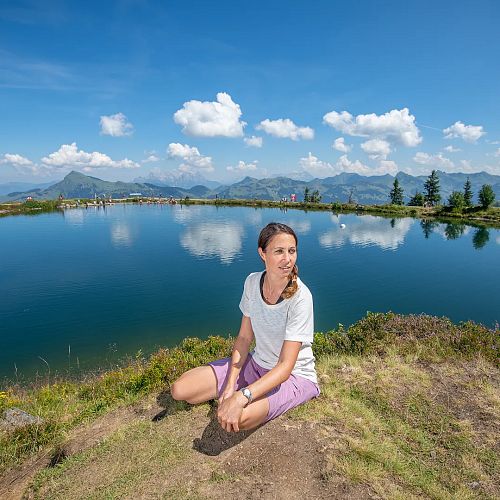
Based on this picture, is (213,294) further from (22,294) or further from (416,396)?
(416,396)

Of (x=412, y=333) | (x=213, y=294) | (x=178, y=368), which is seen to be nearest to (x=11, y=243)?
(x=213, y=294)

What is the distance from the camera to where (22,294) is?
25906 millimetres

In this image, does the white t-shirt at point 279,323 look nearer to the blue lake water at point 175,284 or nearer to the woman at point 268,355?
the woman at point 268,355

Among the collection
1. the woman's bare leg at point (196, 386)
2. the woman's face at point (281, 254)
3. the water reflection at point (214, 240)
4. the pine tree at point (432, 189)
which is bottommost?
the water reflection at point (214, 240)

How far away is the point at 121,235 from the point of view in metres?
55.9

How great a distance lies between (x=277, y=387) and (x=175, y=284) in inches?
971

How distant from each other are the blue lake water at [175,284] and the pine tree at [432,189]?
5395 cm

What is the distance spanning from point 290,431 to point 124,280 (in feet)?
91.1

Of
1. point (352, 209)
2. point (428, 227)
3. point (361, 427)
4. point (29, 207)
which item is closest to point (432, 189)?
point (352, 209)

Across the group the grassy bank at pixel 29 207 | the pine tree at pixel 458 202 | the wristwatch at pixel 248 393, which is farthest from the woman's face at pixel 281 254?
the pine tree at pixel 458 202

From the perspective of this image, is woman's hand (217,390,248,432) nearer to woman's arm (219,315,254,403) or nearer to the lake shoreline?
woman's arm (219,315,254,403)

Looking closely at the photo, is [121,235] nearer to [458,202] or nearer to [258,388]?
[258,388]

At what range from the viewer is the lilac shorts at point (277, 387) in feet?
16.1

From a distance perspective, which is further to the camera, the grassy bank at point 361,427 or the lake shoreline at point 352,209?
the lake shoreline at point 352,209
